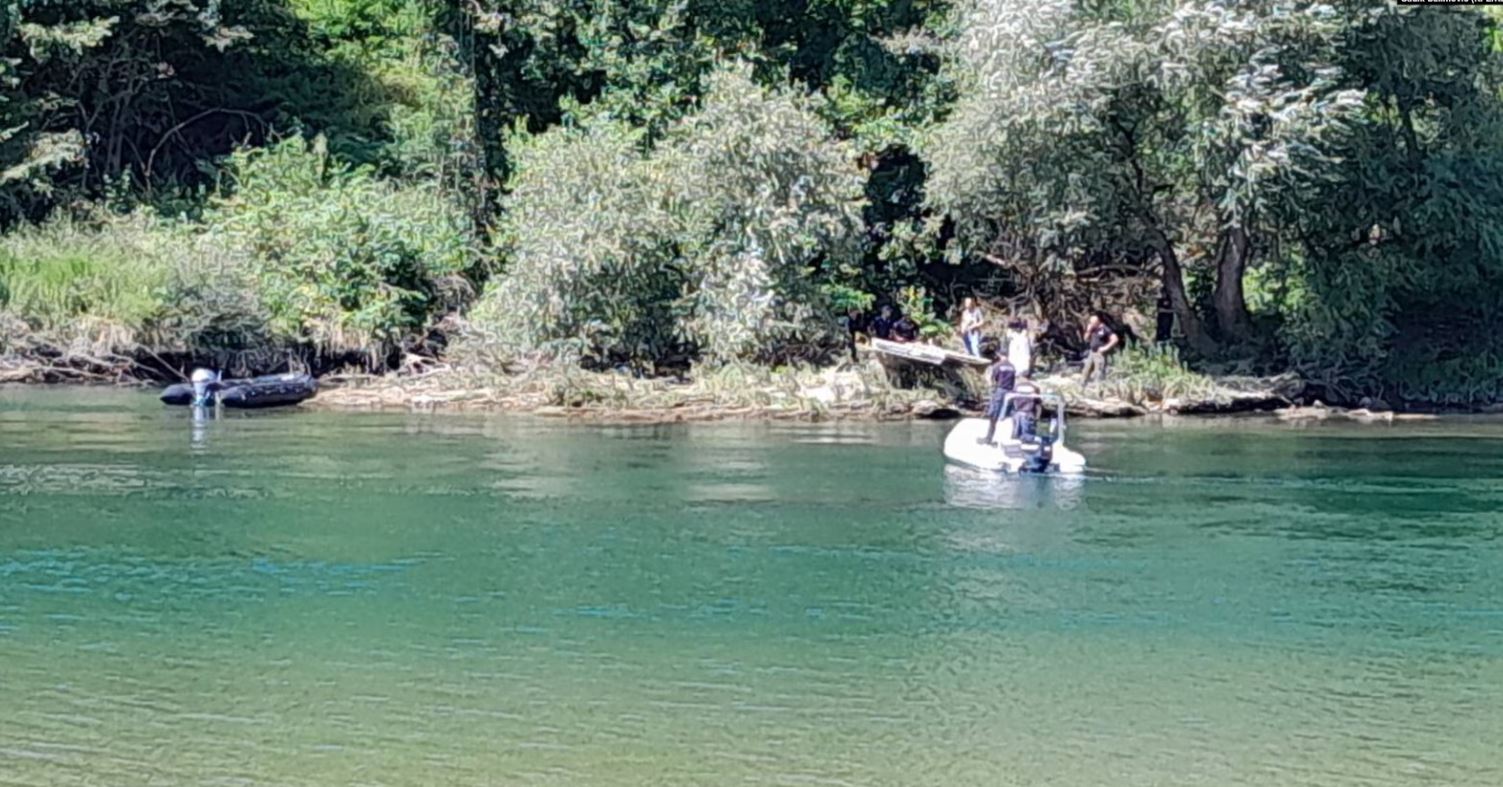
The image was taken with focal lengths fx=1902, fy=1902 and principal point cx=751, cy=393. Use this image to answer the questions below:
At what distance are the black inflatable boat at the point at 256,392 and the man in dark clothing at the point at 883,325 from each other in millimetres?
12422

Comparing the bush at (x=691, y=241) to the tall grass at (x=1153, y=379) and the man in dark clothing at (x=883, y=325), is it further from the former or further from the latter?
the tall grass at (x=1153, y=379)

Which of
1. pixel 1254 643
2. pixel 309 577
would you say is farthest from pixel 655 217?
pixel 1254 643

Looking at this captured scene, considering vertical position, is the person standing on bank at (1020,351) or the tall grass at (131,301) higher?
the tall grass at (131,301)

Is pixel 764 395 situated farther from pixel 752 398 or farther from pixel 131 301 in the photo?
pixel 131 301

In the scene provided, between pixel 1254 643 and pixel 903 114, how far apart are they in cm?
2931

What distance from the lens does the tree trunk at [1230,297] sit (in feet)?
135

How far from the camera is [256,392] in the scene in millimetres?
36625

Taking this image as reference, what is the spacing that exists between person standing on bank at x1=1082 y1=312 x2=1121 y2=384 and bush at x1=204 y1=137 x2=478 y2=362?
14.1m

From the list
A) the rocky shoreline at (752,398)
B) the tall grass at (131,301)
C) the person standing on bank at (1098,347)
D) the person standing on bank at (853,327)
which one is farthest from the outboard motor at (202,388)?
the person standing on bank at (1098,347)

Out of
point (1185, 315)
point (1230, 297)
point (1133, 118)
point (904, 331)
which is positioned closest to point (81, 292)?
point (904, 331)

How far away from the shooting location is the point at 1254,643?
16.0m

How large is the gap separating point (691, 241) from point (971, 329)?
6.22 meters

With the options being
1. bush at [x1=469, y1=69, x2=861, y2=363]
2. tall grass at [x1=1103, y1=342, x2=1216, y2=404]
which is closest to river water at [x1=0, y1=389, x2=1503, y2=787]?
tall grass at [x1=1103, y1=342, x2=1216, y2=404]

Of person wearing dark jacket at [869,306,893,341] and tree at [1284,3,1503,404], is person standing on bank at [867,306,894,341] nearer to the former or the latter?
person wearing dark jacket at [869,306,893,341]
